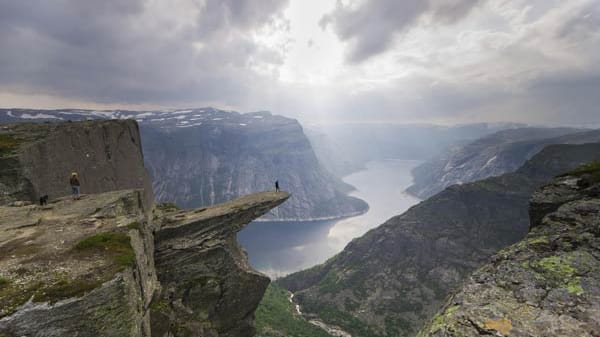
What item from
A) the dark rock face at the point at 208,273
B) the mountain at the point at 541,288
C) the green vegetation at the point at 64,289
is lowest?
the dark rock face at the point at 208,273

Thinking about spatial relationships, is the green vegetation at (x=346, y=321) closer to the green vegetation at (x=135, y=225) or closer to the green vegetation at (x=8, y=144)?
the green vegetation at (x=135, y=225)

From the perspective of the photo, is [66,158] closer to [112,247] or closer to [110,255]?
[112,247]

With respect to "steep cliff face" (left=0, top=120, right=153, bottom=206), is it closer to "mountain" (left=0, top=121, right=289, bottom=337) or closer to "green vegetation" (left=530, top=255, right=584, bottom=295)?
"mountain" (left=0, top=121, right=289, bottom=337)

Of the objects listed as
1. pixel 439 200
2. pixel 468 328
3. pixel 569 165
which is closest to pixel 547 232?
pixel 468 328

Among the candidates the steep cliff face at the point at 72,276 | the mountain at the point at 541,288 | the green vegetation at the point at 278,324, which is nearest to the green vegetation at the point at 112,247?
the steep cliff face at the point at 72,276

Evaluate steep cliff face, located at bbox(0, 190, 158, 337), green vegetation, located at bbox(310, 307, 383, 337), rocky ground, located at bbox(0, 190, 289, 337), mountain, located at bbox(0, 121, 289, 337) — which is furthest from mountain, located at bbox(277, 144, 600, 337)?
steep cliff face, located at bbox(0, 190, 158, 337)

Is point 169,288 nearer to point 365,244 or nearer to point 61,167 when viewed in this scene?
point 61,167
